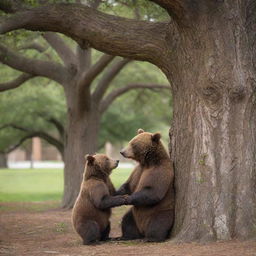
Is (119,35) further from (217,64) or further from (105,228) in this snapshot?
(105,228)

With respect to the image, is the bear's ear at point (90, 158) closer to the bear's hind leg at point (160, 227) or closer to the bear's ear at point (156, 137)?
the bear's ear at point (156, 137)

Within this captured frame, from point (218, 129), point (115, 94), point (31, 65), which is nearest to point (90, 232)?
point (218, 129)

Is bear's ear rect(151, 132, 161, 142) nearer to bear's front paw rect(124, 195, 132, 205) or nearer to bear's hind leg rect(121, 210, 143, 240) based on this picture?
bear's front paw rect(124, 195, 132, 205)

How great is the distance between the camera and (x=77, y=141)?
17953 mm

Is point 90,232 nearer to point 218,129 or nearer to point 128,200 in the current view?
point 128,200

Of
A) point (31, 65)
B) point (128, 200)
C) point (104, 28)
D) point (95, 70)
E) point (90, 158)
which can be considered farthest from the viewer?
point (31, 65)

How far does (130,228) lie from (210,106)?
238 centimetres

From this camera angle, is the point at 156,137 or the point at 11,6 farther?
the point at 11,6

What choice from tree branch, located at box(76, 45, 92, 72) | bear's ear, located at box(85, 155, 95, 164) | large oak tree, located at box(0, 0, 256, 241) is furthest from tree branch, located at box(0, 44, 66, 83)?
large oak tree, located at box(0, 0, 256, 241)

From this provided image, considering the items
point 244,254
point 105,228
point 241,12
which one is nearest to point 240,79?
point 241,12

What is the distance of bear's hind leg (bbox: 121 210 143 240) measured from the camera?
9.70m

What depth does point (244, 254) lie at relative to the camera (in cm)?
743

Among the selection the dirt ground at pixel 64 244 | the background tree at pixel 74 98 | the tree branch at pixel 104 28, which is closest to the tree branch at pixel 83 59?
the background tree at pixel 74 98

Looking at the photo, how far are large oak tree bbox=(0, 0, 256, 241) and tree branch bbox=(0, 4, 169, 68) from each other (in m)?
0.02
